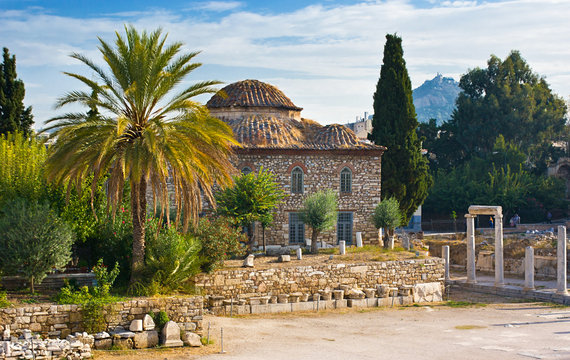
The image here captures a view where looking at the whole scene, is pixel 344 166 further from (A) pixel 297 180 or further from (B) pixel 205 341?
(B) pixel 205 341

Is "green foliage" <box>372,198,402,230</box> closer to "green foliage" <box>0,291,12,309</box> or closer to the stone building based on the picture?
the stone building

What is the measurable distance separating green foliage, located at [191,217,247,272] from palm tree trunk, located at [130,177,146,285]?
2.56 meters

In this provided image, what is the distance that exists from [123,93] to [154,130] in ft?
4.75

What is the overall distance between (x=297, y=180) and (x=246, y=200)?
5.11 m

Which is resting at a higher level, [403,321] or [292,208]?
[292,208]

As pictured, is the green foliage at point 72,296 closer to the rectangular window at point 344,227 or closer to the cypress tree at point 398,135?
the rectangular window at point 344,227

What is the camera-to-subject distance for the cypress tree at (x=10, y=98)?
29.2 metres

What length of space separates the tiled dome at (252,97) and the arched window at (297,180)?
12.7 feet

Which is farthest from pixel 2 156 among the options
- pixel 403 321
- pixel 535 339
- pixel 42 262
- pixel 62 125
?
pixel 535 339

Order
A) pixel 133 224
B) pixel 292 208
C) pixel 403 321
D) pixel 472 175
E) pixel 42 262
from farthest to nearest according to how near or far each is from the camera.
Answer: pixel 472 175 < pixel 292 208 < pixel 403 321 < pixel 133 224 < pixel 42 262

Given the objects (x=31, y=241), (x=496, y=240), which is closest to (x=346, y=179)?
(x=496, y=240)

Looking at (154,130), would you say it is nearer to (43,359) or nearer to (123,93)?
(123,93)

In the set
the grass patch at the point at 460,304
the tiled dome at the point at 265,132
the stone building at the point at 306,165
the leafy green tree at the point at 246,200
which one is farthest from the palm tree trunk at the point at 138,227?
the grass patch at the point at 460,304

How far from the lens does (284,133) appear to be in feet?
105
